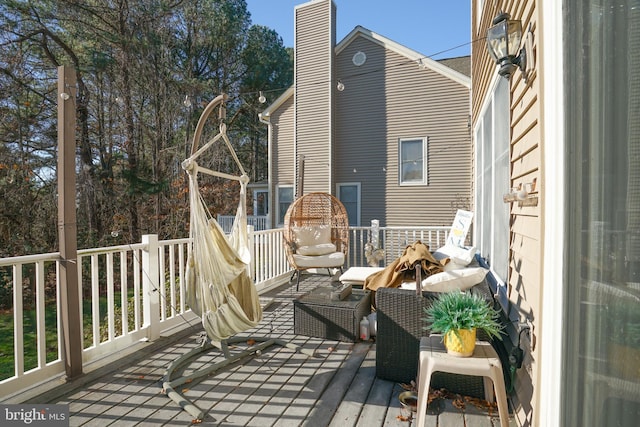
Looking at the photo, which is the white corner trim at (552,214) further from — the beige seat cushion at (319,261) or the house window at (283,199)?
the house window at (283,199)

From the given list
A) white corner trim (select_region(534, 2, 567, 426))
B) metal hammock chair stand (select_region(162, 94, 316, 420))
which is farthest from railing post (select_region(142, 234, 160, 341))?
white corner trim (select_region(534, 2, 567, 426))

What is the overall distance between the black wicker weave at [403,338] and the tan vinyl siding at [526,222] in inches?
13.8

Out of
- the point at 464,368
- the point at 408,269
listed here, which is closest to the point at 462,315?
the point at 464,368

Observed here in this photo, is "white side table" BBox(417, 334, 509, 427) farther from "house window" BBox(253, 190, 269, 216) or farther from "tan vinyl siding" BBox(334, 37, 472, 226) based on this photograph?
"house window" BBox(253, 190, 269, 216)

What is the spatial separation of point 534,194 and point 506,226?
3.44 ft

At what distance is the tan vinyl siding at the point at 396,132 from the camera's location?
8727 millimetres

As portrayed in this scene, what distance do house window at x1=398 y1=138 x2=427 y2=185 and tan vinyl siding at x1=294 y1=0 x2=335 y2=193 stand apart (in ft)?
6.40

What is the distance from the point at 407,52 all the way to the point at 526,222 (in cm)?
850

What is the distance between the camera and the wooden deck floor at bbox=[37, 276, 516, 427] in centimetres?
208

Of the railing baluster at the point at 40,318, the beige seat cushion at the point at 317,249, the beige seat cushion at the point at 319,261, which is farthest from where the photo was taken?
the beige seat cushion at the point at 317,249

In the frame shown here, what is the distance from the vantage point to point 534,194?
1.62 m

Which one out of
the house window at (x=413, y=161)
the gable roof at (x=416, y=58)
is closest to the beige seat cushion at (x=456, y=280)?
the house window at (x=413, y=161)

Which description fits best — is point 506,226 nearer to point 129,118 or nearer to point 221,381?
point 221,381

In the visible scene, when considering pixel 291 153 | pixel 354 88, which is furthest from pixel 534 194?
pixel 291 153
